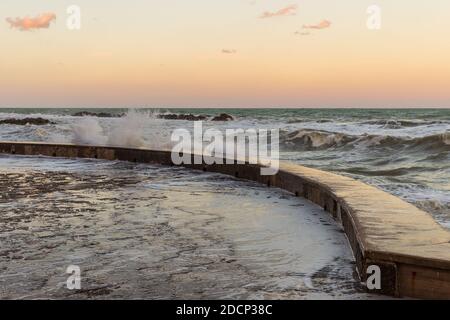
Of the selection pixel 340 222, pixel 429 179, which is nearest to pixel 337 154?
pixel 429 179

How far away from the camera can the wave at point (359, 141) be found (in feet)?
57.5

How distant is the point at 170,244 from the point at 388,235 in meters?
1.63

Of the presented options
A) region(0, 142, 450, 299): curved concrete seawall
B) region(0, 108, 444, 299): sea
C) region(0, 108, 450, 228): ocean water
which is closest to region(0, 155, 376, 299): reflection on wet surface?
region(0, 108, 444, 299): sea

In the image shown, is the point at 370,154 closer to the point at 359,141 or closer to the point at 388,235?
the point at 359,141

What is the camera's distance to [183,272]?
3502 millimetres

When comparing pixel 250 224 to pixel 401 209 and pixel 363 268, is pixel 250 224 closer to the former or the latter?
pixel 401 209

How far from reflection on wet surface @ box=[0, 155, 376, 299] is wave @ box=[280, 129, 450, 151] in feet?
38.2

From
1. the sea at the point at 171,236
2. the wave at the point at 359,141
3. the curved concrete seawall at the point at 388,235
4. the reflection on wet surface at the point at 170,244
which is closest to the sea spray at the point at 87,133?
the sea at the point at 171,236

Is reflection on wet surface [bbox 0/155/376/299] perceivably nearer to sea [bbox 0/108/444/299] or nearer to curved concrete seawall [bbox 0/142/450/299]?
sea [bbox 0/108/444/299]

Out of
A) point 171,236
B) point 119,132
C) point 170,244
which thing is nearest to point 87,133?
point 119,132

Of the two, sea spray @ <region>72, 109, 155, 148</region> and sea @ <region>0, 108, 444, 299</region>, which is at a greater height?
sea spray @ <region>72, 109, 155, 148</region>

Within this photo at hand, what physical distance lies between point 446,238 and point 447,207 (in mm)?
3391

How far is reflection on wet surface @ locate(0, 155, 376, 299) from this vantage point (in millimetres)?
3211
